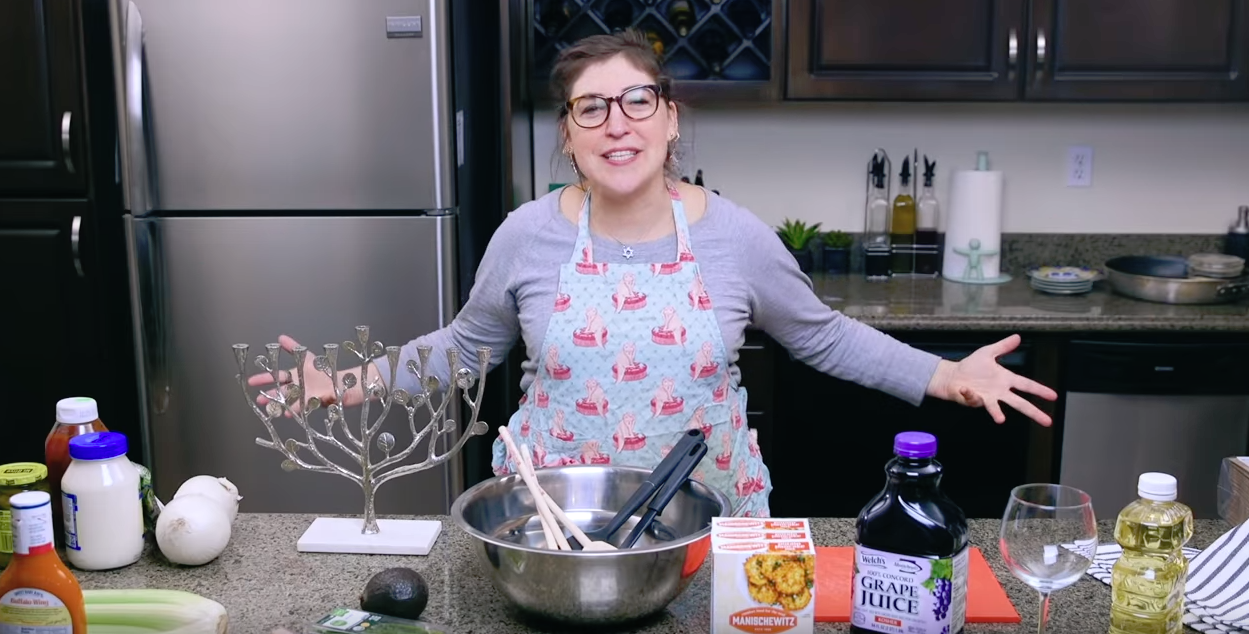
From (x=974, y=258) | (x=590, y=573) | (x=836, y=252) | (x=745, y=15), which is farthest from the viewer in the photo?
(x=836, y=252)

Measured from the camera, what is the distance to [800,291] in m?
1.91

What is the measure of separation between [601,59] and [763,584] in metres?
0.95

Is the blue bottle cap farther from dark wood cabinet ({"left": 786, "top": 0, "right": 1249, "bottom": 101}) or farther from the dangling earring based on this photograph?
dark wood cabinet ({"left": 786, "top": 0, "right": 1249, "bottom": 101})

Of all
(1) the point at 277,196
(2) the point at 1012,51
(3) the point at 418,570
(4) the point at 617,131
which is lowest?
(3) the point at 418,570

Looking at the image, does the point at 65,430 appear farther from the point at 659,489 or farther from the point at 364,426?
the point at 659,489

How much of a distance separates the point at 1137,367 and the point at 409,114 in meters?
1.78

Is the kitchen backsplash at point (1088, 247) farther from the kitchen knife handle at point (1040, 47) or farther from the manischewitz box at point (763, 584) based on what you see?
the manischewitz box at point (763, 584)

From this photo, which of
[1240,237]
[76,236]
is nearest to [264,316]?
[76,236]

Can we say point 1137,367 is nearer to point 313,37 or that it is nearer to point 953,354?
point 953,354

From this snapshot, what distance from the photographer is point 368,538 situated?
4.97 ft

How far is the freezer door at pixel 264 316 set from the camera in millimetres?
2699

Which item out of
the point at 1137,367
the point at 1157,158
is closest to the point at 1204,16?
the point at 1157,158

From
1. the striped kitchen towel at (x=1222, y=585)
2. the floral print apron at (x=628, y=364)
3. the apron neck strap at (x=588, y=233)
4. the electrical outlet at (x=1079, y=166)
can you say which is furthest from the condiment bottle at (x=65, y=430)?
the electrical outlet at (x=1079, y=166)

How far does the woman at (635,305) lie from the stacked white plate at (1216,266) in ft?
4.93
